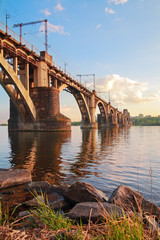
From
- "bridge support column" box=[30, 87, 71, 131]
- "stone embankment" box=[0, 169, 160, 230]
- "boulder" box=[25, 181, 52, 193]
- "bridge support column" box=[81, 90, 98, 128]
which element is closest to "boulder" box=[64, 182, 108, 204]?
"stone embankment" box=[0, 169, 160, 230]

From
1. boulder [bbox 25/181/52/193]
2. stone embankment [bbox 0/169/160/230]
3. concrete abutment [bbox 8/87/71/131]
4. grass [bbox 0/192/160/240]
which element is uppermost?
concrete abutment [bbox 8/87/71/131]

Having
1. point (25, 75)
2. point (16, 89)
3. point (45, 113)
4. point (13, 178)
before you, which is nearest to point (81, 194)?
point (13, 178)

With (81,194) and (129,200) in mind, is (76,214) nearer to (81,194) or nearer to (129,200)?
(81,194)

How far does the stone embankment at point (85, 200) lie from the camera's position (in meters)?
2.78

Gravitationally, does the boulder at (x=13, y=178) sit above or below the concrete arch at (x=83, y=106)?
below

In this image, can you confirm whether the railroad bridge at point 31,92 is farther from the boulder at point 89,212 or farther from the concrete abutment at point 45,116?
the boulder at point 89,212

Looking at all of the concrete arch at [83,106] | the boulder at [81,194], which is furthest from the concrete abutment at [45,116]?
the boulder at [81,194]

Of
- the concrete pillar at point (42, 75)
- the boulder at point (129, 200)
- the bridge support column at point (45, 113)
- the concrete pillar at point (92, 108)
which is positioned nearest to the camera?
the boulder at point (129, 200)

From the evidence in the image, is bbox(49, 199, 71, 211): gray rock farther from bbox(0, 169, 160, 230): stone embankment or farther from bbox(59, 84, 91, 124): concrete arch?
bbox(59, 84, 91, 124): concrete arch

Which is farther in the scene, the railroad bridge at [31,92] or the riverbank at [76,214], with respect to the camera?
the railroad bridge at [31,92]

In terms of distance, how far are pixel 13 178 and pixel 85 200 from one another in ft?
8.56

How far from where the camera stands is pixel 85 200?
3.67 m

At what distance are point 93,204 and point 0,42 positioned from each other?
27394 millimetres

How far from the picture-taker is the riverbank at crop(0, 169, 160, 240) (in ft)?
6.26
